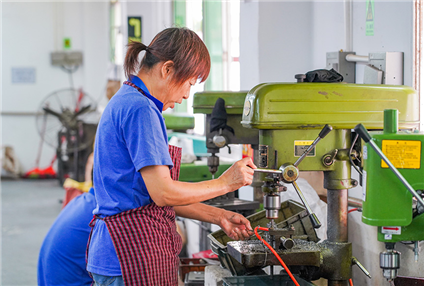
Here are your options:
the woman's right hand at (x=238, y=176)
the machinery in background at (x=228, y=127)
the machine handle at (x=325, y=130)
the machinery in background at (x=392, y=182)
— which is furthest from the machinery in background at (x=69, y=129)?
the machinery in background at (x=392, y=182)

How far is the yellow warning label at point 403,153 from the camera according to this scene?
1086 mm

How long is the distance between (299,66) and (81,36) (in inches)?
281

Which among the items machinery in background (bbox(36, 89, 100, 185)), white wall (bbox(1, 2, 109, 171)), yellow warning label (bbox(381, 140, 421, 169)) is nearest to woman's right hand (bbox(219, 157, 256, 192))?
yellow warning label (bbox(381, 140, 421, 169))

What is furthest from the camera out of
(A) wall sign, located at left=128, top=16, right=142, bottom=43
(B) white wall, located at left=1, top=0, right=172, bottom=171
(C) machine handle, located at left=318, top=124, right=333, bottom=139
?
(B) white wall, located at left=1, top=0, right=172, bottom=171

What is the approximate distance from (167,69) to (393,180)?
0.65 meters

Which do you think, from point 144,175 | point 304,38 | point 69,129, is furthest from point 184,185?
point 69,129

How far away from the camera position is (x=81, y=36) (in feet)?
29.5

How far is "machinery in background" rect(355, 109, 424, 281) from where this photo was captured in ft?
3.57

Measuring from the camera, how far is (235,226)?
1563mm

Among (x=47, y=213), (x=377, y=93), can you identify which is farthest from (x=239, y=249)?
(x=47, y=213)

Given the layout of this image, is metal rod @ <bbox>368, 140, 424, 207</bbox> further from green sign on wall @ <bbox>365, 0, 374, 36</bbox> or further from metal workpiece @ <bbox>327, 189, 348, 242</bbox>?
green sign on wall @ <bbox>365, 0, 374, 36</bbox>

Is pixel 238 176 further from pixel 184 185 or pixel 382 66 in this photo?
pixel 382 66

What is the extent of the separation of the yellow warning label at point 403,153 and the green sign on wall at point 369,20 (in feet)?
3.30

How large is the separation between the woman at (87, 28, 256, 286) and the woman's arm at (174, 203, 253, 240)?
0.59 feet
